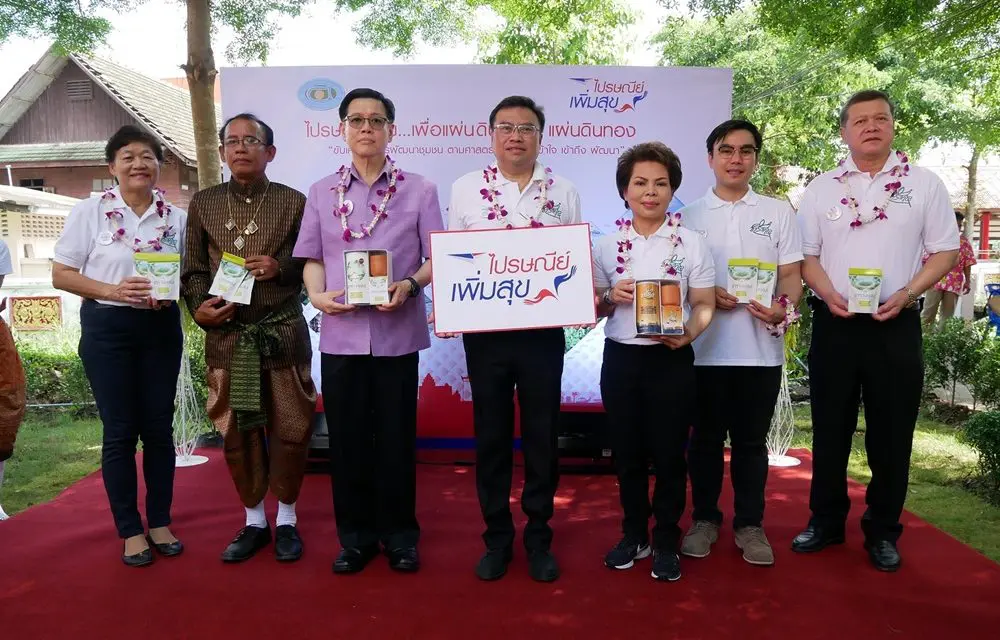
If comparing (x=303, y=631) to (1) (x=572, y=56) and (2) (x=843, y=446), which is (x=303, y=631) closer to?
(2) (x=843, y=446)

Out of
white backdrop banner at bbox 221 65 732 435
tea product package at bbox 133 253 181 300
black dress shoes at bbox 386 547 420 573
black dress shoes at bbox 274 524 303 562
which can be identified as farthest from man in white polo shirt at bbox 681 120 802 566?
tea product package at bbox 133 253 181 300

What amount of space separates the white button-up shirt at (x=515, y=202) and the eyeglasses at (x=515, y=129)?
13 cm

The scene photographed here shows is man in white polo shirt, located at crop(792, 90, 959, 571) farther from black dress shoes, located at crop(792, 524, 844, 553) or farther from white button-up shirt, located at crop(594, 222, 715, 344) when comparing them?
white button-up shirt, located at crop(594, 222, 715, 344)

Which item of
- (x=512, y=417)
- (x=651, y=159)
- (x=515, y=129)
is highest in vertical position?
(x=515, y=129)

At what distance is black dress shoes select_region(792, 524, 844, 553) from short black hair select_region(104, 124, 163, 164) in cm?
290

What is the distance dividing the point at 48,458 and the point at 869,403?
4862mm

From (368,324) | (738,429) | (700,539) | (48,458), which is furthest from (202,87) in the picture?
(700,539)

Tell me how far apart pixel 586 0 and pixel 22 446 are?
306 inches

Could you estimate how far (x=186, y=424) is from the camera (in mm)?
4562

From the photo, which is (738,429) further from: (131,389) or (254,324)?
(131,389)

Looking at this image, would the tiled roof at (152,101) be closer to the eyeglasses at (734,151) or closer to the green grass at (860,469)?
the green grass at (860,469)

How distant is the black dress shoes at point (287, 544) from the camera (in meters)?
2.82

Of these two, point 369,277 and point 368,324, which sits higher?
point 369,277

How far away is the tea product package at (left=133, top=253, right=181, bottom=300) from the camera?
258 cm
